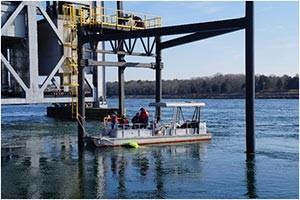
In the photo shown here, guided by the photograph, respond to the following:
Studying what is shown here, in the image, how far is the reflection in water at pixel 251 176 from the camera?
14.9 meters

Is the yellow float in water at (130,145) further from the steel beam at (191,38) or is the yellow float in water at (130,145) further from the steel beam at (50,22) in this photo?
the steel beam at (50,22)

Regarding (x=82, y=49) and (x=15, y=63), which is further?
(x=15, y=63)

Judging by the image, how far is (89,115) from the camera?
5094cm

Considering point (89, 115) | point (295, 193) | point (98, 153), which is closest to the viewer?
point (295, 193)

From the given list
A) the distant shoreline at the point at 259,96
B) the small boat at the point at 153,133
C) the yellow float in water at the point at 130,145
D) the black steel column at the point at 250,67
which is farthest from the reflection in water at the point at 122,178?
the distant shoreline at the point at 259,96

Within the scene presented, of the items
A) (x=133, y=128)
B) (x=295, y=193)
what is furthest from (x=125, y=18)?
(x=295, y=193)

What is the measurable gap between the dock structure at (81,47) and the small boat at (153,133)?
151 centimetres

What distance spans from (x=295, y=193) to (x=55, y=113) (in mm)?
49526

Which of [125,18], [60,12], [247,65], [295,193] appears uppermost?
[60,12]

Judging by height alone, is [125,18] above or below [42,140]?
above

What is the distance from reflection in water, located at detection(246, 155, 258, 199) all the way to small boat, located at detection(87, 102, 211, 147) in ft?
21.2

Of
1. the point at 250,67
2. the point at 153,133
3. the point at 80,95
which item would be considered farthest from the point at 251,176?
the point at 80,95

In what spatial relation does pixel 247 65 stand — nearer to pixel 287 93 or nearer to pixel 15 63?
pixel 15 63

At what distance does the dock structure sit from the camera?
21.6 metres
